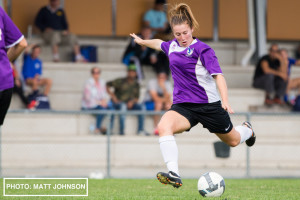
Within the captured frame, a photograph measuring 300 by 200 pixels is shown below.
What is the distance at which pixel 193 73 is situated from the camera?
744 centimetres

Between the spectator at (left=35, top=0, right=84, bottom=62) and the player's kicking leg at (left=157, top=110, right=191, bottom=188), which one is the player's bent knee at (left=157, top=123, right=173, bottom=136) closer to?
the player's kicking leg at (left=157, top=110, right=191, bottom=188)

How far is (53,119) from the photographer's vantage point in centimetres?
1398

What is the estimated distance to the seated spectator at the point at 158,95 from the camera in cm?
1432

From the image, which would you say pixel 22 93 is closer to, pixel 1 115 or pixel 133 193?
pixel 133 193

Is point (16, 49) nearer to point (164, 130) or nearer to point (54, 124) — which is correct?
point (164, 130)

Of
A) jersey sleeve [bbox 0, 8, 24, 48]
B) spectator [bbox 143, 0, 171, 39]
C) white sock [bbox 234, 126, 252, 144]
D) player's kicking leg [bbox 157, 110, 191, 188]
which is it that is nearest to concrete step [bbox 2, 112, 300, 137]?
spectator [bbox 143, 0, 171, 39]

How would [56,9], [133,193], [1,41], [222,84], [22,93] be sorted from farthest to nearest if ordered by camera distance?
[56,9] < [22,93] < [133,193] < [222,84] < [1,41]

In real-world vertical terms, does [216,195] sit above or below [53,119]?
above

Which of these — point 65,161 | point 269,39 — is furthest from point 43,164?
point 269,39

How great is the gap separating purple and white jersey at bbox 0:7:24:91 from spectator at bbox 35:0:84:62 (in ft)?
31.0

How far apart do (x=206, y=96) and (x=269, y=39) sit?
1178 centimetres

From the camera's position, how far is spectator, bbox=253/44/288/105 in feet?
50.4

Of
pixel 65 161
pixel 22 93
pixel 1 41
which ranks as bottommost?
pixel 65 161

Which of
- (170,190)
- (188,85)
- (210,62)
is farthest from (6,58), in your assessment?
(170,190)
